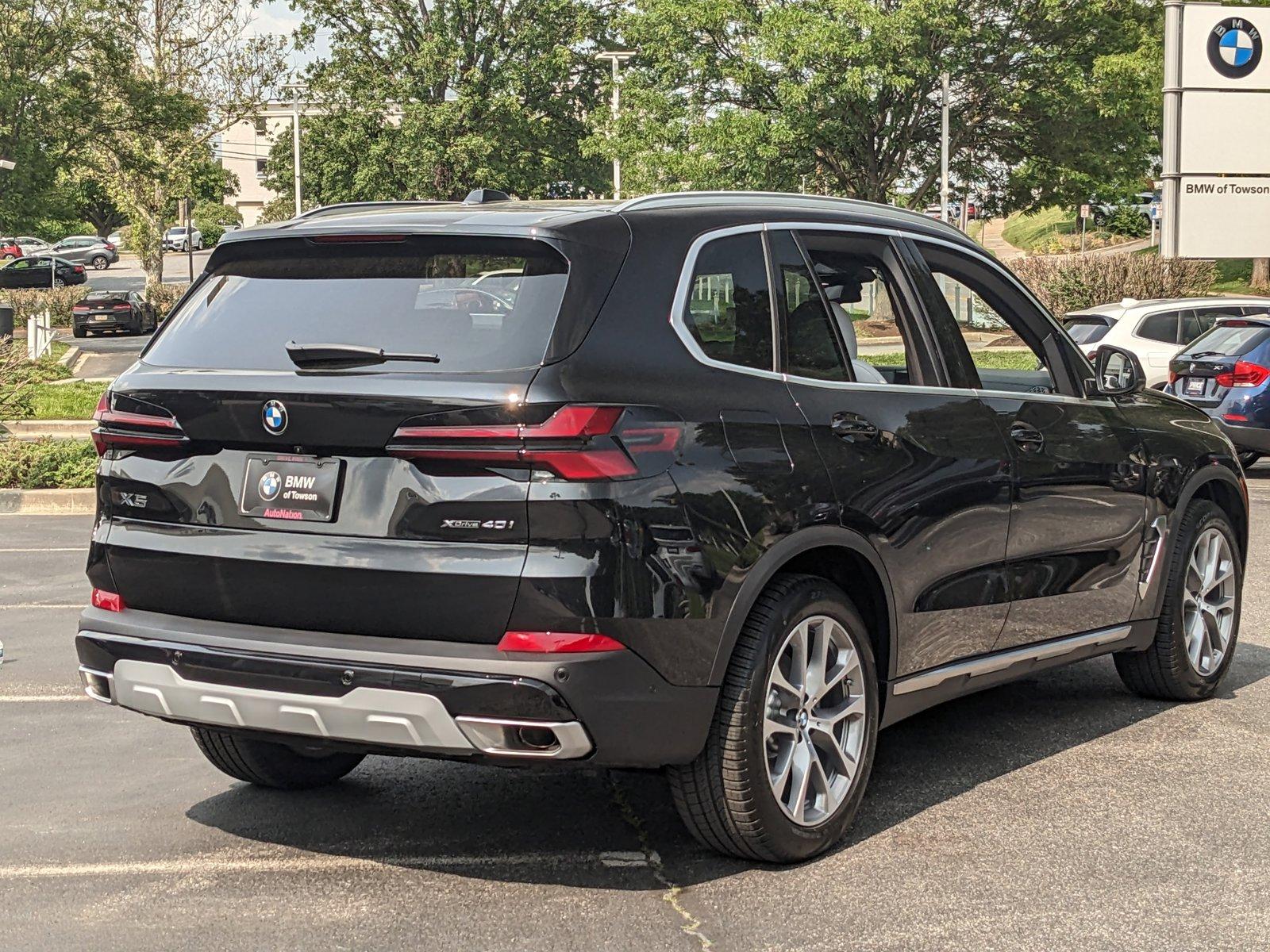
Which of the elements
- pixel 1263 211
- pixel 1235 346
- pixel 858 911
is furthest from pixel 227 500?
pixel 1263 211

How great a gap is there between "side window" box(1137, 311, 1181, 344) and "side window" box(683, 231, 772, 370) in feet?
54.6

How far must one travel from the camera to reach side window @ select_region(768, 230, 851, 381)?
16.3 feet

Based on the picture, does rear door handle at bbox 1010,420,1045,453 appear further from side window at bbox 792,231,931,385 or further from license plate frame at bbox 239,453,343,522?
license plate frame at bbox 239,453,343,522

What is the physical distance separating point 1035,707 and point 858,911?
104 inches

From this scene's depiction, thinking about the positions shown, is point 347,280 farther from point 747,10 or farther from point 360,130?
point 360,130

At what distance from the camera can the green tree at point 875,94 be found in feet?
142

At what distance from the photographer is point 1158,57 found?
43.4m

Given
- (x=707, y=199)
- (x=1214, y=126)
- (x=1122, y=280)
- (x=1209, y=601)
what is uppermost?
(x=1214, y=126)

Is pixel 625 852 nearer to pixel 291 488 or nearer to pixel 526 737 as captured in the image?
pixel 526 737

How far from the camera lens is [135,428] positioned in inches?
185

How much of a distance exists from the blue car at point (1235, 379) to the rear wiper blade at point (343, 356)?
1268 centimetres

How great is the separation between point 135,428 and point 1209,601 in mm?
4383

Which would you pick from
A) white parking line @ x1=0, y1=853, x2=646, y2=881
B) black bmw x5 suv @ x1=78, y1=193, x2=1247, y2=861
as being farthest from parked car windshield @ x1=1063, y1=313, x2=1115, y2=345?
white parking line @ x1=0, y1=853, x2=646, y2=881

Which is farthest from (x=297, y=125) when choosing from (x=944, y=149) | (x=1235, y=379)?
(x=1235, y=379)
